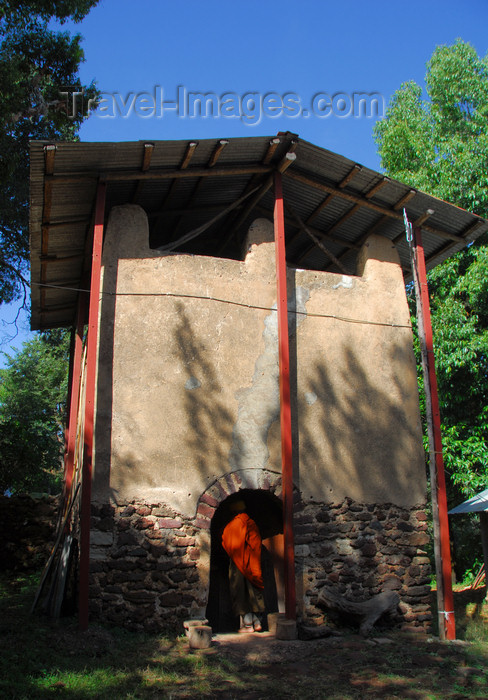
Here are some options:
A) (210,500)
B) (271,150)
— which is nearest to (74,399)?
(210,500)

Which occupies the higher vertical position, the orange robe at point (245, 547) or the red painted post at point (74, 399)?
the red painted post at point (74, 399)

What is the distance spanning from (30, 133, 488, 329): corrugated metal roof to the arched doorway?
14.3ft

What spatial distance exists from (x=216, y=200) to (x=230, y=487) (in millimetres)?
4662

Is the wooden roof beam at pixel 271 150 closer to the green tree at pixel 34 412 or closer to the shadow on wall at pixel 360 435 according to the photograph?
the shadow on wall at pixel 360 435

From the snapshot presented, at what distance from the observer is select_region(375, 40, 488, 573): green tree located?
13.8 m

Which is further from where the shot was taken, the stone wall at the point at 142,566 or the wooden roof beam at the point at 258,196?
the wooden roof beam at the point at 258,196

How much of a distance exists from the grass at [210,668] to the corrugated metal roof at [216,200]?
4.84 m

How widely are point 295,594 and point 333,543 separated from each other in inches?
39.1

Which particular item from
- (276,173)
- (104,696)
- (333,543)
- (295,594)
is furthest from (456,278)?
(104,696)

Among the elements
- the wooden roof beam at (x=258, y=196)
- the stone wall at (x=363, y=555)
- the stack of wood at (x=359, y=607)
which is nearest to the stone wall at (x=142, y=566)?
the stone wall at (x=363, y=555)

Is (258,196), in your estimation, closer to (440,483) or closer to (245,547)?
(440,483)

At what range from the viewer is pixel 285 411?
8.41 m

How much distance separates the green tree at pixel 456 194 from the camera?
1384cm

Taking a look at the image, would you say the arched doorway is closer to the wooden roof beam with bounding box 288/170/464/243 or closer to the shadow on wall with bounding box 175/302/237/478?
the shadow on wall with bounding box 175/302/237/478
